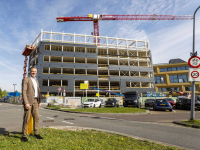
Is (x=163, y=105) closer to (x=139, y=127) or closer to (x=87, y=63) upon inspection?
(x=139, y=127)

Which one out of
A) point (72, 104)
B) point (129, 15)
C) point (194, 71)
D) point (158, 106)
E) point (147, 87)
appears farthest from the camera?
point (129, 15)

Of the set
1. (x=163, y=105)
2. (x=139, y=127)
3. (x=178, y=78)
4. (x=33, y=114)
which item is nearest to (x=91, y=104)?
(x=163, y=105)

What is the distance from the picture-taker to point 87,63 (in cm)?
4966

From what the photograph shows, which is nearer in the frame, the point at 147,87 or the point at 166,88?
the point at 147,87

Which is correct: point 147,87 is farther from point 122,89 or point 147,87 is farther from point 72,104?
point 72,104

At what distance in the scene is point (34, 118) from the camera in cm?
436

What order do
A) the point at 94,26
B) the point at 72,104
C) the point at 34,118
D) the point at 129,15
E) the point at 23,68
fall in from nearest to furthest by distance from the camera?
the point at 34,118
the point at 72,104
the point at 23,68
the point at 94,26
the point at 129,15

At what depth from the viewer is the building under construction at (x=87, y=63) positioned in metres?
44.1

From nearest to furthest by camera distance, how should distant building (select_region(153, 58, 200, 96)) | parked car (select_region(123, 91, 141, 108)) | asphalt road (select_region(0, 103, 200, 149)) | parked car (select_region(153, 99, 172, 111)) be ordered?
asphalt road (select_region(0, 103, 200, 149)), parked car (select_region(153, 99, 172, 111)), parked car (select_region(123, 91, 141, 108)), distant building (select_region(153, 58, 200, 96))

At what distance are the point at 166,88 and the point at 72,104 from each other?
4708 centimetres

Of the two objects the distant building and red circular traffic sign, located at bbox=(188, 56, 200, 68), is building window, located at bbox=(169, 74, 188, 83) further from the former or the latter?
red circular traffic sign, located at bbox=(188, 56, 200, 68)

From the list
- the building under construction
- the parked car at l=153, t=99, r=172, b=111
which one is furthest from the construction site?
the parked car at l=153, t=99, r=172, b=111

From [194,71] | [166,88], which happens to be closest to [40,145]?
[194,71]

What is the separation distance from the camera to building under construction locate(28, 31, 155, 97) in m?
44.1
